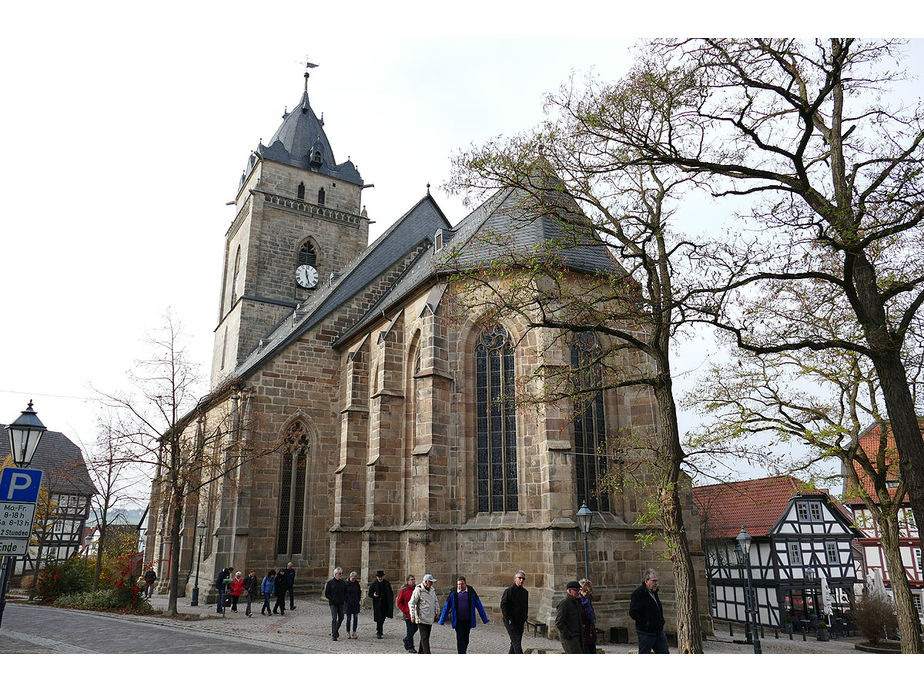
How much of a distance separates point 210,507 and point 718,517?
2375 centimetres

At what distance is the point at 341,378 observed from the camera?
920 inches

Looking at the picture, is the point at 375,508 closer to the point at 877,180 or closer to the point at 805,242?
the point at 805,242

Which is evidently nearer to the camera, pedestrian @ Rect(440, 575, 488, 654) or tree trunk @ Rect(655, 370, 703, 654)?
tree trunk @ Rect(655, 370, 703, 654)

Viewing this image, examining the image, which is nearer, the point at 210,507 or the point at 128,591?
the point at 128,591

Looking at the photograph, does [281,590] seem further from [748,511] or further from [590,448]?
[748,511]

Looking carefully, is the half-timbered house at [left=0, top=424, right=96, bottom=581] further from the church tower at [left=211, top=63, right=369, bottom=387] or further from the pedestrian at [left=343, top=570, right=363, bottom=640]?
the pedestrian at [left=343, top=570, right=363, bottom=640]

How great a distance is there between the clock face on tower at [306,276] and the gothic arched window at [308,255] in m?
0.33

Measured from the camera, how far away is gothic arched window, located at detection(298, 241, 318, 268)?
3462 centimetres

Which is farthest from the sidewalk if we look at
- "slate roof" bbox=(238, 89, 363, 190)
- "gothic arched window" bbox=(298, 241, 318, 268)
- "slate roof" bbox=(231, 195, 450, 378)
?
"slate roof" bbox=(238, 89, 363, 190)

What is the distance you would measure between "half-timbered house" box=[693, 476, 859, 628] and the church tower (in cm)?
2294

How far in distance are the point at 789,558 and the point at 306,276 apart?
2689 cm

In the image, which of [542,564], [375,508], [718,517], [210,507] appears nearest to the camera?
[542,564]

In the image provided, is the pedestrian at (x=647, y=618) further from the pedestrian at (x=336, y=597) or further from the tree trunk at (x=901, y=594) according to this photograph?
the pedestrian at (x=336, y=597)

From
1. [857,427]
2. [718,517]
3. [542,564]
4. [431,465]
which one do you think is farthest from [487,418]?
[718,517]
